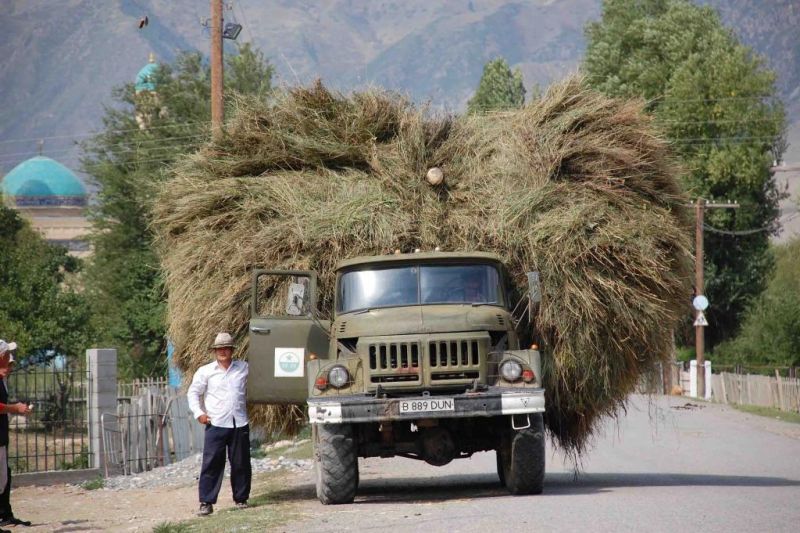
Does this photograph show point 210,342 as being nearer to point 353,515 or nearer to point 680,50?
point 353,515

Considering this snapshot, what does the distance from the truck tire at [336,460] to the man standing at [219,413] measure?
0.92 metres

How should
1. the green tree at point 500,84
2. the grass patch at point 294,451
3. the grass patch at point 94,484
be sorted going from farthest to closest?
the green tree at point 500,84, the grass patch at point 294,451, the grass patch at point 94,484

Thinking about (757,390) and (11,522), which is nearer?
(11,522)

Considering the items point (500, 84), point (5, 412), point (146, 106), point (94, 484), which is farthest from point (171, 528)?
point (500, 84)

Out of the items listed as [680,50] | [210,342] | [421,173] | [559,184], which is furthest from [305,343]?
[680,50]

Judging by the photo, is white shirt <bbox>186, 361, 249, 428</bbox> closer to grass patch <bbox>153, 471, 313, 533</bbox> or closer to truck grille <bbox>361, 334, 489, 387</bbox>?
grass patch <bbox>153, 471, 313, 533</bbox>

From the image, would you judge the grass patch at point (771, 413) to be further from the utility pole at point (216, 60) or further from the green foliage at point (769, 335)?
the utility pole at point (216, 60)

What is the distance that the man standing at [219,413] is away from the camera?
43.9 feet

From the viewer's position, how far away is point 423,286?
1395 cm

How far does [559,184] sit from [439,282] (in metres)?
1.86

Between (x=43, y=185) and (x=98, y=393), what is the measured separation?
4107 inches

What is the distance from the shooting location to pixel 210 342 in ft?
48.1

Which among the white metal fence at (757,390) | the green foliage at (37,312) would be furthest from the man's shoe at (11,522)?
the white metal fence at (757,390)

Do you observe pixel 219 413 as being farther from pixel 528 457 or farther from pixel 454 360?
pixel 528 457
